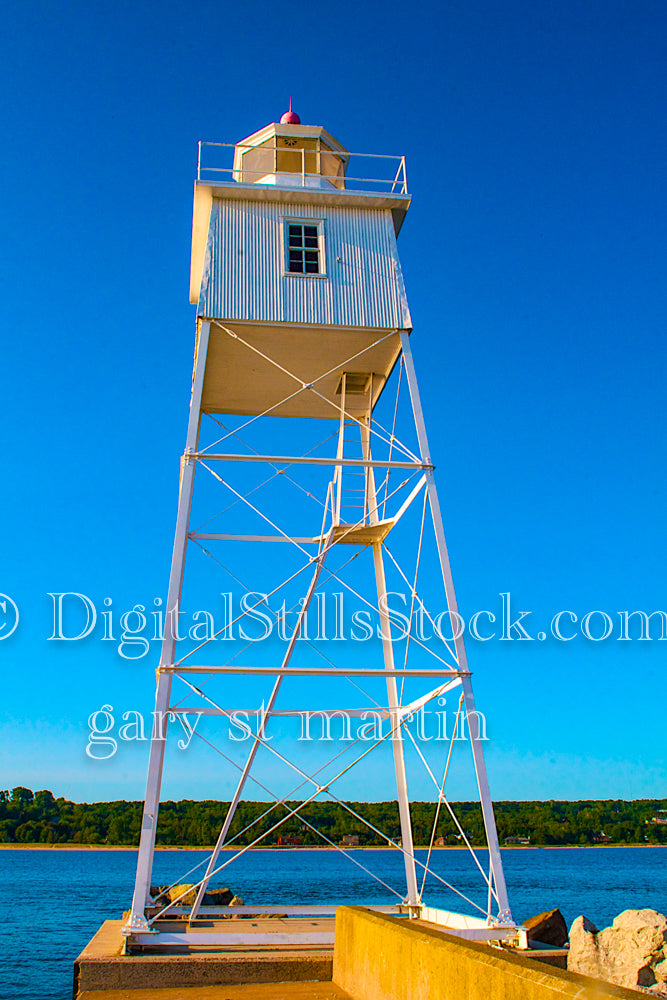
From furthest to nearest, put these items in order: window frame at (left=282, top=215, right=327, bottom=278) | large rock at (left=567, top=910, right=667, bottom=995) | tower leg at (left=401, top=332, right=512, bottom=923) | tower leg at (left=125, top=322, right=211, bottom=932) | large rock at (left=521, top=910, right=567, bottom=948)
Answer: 1. large rock at (left=521, top=910, right=567, bottom=948)
2. large rock at (left=567, top=910, right=667, bottom=995)
3. window frame at (left=282, top=215, right=327, bottom=278)
4. tower leg at (left=401, top=332, right=512, bottom=923)
5. tower leg at (left=125, top=322, right=211, bottom=932)

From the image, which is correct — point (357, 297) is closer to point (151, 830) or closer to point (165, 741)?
point (165, 741)

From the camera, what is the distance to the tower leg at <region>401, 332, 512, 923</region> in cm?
1038

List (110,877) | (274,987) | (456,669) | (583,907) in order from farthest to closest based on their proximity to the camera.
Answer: (110,877) < (583,907) < (456,669) < (274,987)

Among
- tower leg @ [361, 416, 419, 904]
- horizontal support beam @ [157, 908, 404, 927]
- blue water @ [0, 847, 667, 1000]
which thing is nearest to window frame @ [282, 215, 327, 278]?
tower leg @ [361, 416, 419, 904]

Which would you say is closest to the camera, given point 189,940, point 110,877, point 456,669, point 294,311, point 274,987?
point 274,987

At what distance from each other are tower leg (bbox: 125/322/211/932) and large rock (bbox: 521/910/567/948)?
11121 millimetres

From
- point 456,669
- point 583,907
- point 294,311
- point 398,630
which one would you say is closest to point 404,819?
point 398,630

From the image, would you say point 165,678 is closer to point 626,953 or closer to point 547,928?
point 626,953

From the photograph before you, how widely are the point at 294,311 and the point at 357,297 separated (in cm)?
103

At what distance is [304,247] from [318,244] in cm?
23

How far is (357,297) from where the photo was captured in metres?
13.1

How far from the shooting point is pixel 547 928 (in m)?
18.6

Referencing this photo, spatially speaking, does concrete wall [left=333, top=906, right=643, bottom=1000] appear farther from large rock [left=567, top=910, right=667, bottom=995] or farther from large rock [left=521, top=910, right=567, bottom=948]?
large rock [left=521, top=910, right=567, bottom=948]

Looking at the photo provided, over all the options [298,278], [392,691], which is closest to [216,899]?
[392,691]
